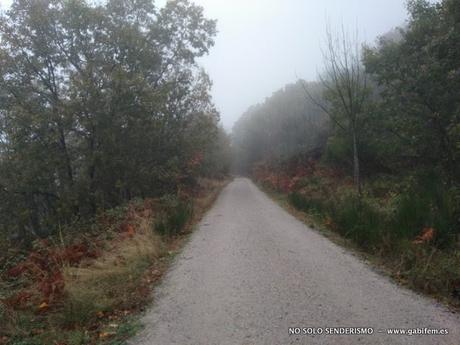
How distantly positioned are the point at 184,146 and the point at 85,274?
15.1 m

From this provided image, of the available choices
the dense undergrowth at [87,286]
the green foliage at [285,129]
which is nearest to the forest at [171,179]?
the dense undergrowth at [87,286]

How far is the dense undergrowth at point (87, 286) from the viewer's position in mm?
4328

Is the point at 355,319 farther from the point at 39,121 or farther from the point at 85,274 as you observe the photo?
the point at 39,121

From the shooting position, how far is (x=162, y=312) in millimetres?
4719

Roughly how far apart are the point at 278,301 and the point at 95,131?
1261cm

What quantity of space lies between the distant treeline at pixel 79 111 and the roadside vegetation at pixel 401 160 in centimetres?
741

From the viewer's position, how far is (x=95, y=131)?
15.1 metres

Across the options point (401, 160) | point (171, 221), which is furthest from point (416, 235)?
point (401, 160)

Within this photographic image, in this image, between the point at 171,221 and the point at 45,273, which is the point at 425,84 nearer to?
the point at 171,221

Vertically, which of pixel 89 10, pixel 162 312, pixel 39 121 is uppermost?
pixel 89 10

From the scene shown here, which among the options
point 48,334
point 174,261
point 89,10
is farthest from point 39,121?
point 48,334

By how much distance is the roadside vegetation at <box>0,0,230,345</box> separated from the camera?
375 inches

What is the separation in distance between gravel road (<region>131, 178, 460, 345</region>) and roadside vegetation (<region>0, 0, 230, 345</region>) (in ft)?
4.93

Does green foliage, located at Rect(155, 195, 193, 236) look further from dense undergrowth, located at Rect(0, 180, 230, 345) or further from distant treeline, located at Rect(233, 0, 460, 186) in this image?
distant treeline, located at Rect(233, 0, 460, 186)
